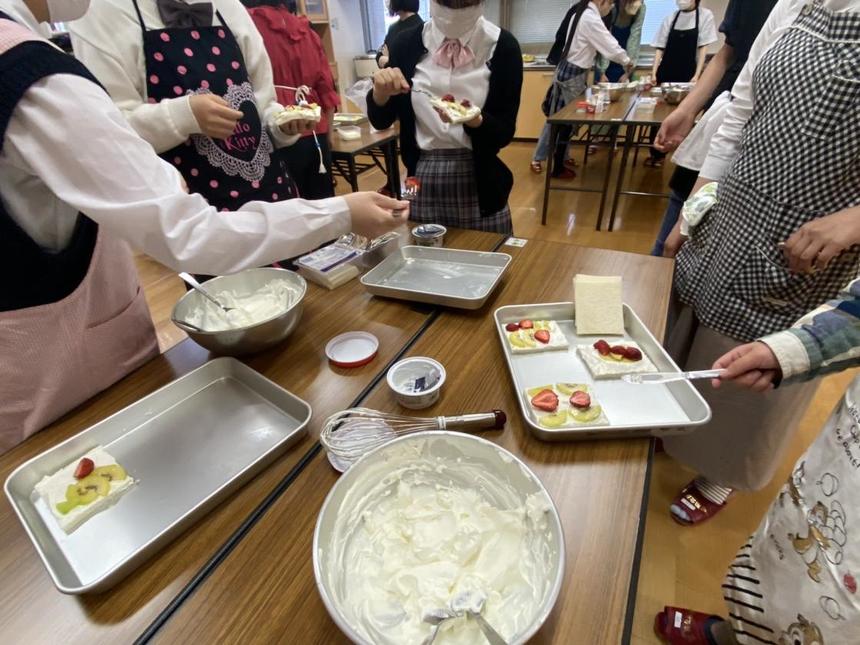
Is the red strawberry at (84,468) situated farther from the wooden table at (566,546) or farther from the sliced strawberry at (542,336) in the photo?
the sliced strawberry at (542,336)

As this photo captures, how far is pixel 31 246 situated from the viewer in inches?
28.1

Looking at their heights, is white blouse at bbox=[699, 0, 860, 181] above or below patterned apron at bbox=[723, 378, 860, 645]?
above

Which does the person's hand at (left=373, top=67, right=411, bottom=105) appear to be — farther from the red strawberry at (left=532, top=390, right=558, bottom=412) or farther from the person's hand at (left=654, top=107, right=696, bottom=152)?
the red strawberry at (left=532, top=390, right=558, bottom=412)

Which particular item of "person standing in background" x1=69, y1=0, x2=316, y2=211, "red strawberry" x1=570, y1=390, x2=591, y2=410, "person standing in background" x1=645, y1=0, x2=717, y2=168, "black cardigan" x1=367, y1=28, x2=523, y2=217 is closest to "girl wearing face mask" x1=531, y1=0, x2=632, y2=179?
"person standing in background" x1=645, y1=0, x2=717, y2=168

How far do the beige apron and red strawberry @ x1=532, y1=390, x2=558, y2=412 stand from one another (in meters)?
0.88

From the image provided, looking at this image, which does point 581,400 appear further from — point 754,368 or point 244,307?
point 244,307

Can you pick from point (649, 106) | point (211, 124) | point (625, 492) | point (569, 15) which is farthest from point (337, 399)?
point (569, 15)

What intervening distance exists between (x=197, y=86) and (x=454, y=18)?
2.86 feet

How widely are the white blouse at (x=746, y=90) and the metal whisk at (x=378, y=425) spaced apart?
0.95 meters

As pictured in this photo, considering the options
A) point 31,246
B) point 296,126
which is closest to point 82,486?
point 31,246

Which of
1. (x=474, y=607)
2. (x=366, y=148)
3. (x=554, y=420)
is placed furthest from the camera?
(x=366, y=148)

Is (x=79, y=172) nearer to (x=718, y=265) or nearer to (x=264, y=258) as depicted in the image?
(x=264, y=258)

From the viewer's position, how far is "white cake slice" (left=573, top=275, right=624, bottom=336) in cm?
102

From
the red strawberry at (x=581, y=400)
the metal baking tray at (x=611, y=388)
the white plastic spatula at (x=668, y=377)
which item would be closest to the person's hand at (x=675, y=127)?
the metal baking tray at (x=611, y=388)
